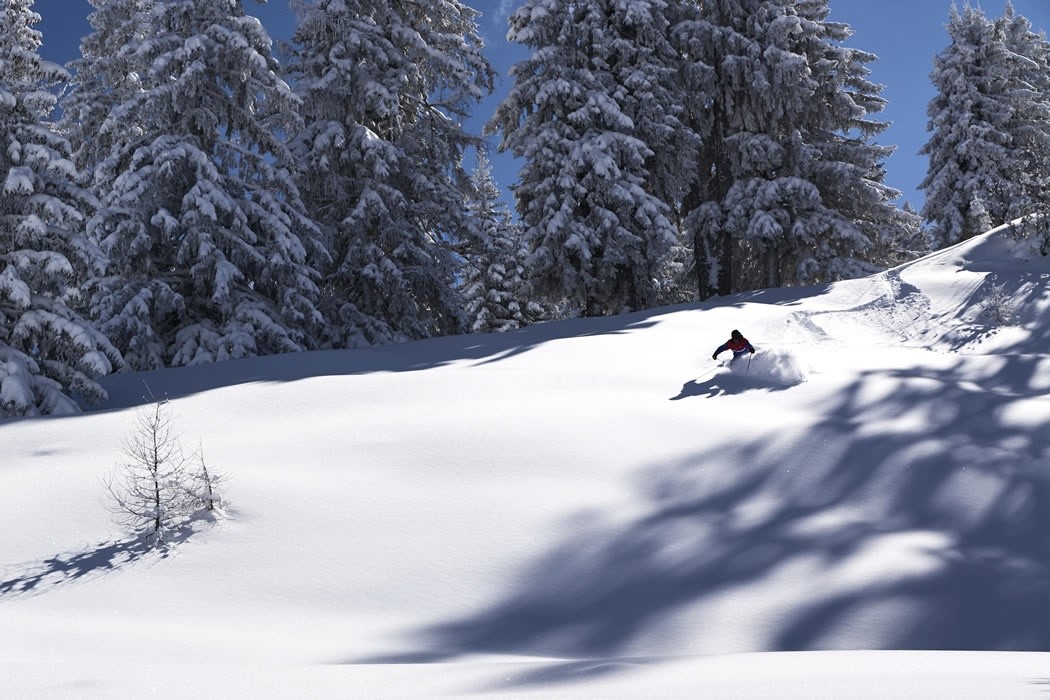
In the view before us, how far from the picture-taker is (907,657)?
3.90 m

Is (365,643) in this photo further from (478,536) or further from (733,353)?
(733,353)

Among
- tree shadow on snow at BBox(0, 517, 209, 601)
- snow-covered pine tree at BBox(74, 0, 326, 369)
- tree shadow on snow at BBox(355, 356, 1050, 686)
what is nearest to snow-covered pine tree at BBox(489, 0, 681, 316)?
snow-covered pine tree at BBox(74, 0, 326, 369)

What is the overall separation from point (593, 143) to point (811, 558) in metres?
14.7

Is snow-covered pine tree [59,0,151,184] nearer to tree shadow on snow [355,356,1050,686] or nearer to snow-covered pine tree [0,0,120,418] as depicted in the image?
snow-covered pine tree [0,0,120,418]

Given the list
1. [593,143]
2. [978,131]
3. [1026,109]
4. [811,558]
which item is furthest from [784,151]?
[811,558]

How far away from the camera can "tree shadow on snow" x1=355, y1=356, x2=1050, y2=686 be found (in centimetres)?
490

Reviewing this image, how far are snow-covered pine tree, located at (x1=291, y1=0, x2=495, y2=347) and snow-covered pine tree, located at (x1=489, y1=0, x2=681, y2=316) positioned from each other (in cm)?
184

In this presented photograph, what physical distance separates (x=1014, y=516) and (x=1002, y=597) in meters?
1.41

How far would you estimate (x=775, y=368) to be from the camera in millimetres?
10211

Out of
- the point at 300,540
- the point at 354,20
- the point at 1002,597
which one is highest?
the point at 354,20

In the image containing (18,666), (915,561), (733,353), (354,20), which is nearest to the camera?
(18,666)

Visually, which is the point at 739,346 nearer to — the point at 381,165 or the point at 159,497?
the point at 159,497

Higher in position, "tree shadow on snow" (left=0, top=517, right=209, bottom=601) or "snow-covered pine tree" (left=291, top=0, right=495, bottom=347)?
"snow-covered pine tree" (left=291, top=0, right=495, bottom=347)

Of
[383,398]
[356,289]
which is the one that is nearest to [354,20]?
[356,289]
